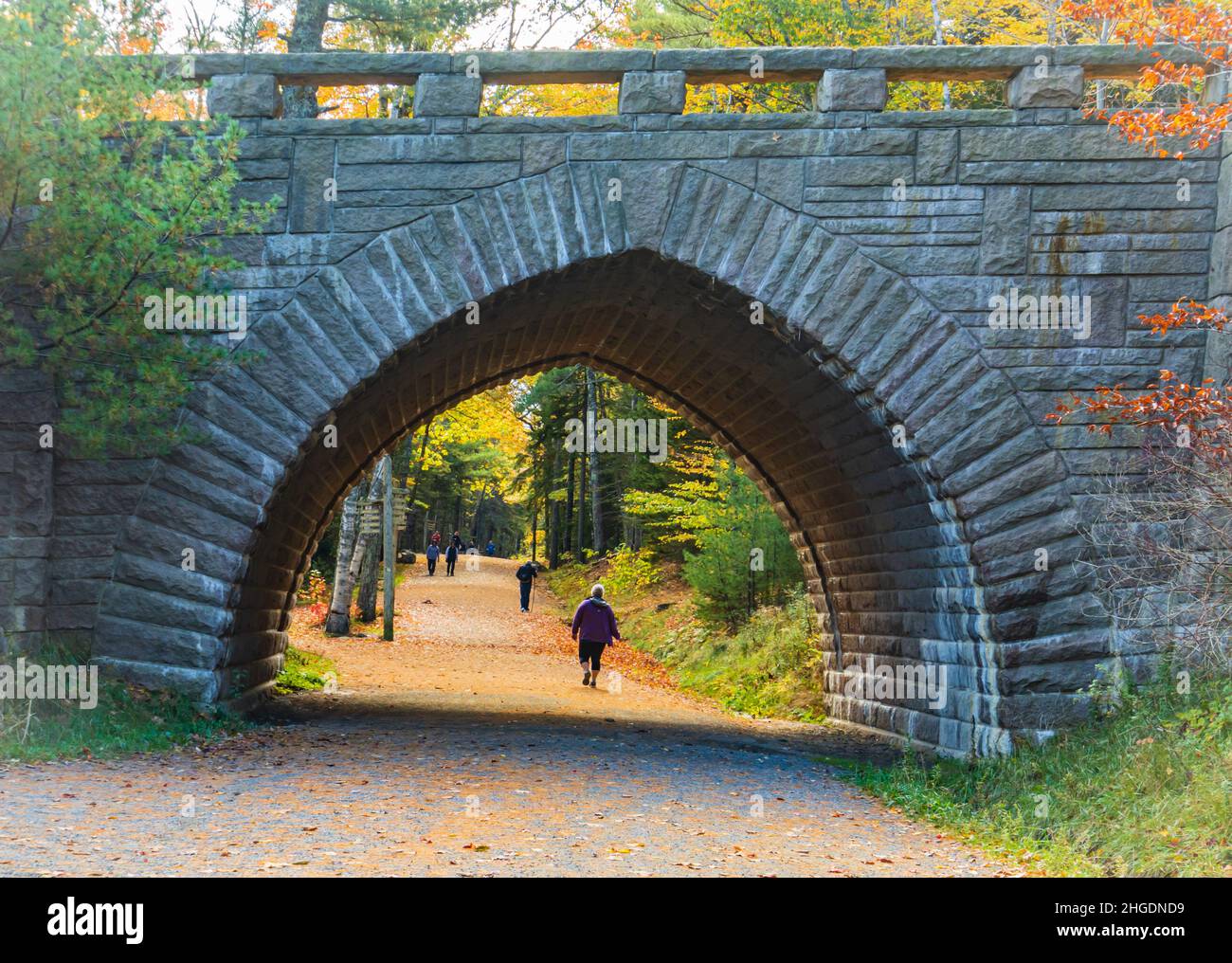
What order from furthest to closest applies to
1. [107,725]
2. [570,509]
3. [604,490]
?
[570,509] → [604,490] → [107,725]

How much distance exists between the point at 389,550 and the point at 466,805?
1575cm

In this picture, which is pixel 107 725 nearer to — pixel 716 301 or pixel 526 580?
pixel 716 301

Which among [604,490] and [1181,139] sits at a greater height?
[1181,139]

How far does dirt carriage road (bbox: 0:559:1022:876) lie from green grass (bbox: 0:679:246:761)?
0.71ft

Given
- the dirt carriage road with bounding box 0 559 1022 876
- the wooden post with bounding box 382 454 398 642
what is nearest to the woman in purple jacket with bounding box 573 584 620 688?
the dirt carriage road with bounding box 0 559 1022 876

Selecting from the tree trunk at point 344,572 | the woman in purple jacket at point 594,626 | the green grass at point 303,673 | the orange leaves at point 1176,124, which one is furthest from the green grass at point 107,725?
the tree trunk at point 344,572

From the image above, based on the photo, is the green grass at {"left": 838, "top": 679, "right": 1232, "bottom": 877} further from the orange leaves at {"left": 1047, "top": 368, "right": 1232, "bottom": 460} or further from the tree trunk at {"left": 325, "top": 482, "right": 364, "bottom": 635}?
the tree trunk at {"left": 325, "top": 482, "right": 364, "bottom": 635}

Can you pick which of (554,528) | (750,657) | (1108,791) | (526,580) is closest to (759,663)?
(750,657)

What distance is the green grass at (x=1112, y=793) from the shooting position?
5.94 meters

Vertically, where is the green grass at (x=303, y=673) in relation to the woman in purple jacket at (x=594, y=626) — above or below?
below

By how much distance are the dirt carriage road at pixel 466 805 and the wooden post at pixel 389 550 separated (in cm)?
945

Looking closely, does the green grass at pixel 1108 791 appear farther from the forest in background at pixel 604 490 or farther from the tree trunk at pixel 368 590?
the tree trunk at pixel 368 590

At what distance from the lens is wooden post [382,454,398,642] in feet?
71.5

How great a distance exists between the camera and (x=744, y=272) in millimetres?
8852
